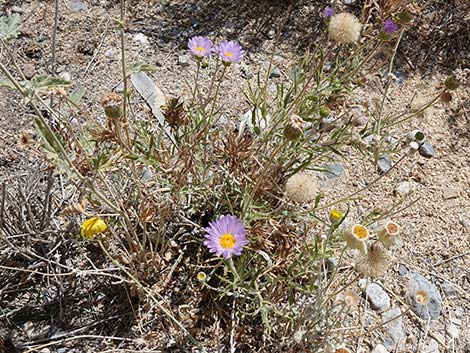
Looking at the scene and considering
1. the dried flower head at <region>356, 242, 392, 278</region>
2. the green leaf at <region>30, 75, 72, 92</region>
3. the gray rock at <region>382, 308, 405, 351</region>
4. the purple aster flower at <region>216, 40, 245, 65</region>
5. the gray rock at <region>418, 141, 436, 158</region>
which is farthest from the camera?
the gray rock at <region>418, 141, 436, 158</region>

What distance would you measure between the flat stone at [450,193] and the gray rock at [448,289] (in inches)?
14.7

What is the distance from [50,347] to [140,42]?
1.32 m

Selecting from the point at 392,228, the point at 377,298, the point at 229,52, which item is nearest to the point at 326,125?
the point at 229,52

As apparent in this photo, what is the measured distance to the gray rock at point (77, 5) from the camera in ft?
7.57

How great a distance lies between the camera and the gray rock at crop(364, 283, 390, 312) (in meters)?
1.73

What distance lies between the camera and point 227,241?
4.50 ft

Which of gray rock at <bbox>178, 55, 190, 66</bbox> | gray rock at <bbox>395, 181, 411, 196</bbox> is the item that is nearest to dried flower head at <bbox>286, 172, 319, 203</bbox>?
gray rock at <bbox>395, 181, 411, 196</bbox>

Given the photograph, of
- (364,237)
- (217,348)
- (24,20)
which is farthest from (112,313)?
(24,20)

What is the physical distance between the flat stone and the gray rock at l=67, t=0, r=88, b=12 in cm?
169

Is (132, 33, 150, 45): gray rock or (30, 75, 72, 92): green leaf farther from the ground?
(132, 33, 150, 45): gray rock

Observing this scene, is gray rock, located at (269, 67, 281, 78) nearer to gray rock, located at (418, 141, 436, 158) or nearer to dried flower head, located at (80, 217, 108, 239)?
gray rock, located at (418, 141, 436, 158)

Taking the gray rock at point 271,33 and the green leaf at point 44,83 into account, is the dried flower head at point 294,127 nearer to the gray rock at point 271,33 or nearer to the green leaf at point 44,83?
the green leaf at point 44,83

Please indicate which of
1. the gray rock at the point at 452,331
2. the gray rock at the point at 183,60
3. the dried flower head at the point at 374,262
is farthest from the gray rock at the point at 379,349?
the gray rock at the point at 183,60

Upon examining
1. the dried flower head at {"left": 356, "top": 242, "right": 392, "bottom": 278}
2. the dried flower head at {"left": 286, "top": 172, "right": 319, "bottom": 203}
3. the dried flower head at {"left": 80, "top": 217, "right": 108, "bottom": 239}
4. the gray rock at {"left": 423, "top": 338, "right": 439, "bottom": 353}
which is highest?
the dried flower head at {"left": 286, "top": 172, "right": 319, "bottom": 203}
